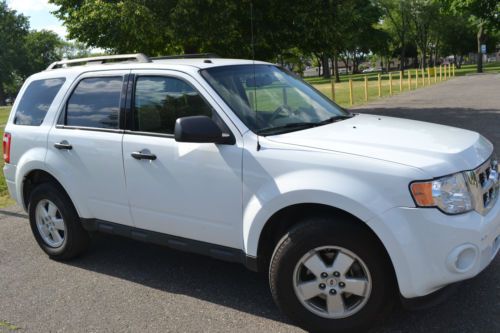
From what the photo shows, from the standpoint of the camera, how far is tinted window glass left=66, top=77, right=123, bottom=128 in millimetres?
4477

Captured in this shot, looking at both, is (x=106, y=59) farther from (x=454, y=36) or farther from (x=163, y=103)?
(x=454, y=36)

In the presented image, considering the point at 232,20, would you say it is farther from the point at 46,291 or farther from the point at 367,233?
the point at 367,233

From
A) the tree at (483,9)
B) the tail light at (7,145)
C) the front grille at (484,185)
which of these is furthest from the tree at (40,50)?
the front grille at (484,185)

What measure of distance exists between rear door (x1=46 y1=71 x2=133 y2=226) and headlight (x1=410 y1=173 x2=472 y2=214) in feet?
7.71

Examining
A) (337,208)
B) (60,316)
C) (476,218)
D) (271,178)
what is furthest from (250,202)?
(60,316)

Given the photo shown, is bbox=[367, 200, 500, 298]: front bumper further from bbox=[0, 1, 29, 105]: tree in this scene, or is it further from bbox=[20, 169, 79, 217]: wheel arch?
bbox=[0, 1, 29, 105]: tree

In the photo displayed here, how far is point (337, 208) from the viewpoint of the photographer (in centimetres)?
329

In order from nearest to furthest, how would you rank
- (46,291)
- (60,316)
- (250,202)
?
1. (250,202)
2. (60,316)
3. (46,291)

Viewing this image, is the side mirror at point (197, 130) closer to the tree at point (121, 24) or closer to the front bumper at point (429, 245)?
the front bumper at point (429, 245)

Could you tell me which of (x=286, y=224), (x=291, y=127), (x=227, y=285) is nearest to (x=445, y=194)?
(x=286, y=224)

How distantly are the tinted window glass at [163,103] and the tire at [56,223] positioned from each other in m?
1.20

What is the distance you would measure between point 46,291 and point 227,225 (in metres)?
1.80

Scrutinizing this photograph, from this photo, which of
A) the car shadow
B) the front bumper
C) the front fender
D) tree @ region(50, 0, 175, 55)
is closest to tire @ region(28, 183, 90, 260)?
the car shadow

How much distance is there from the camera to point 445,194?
306cm
